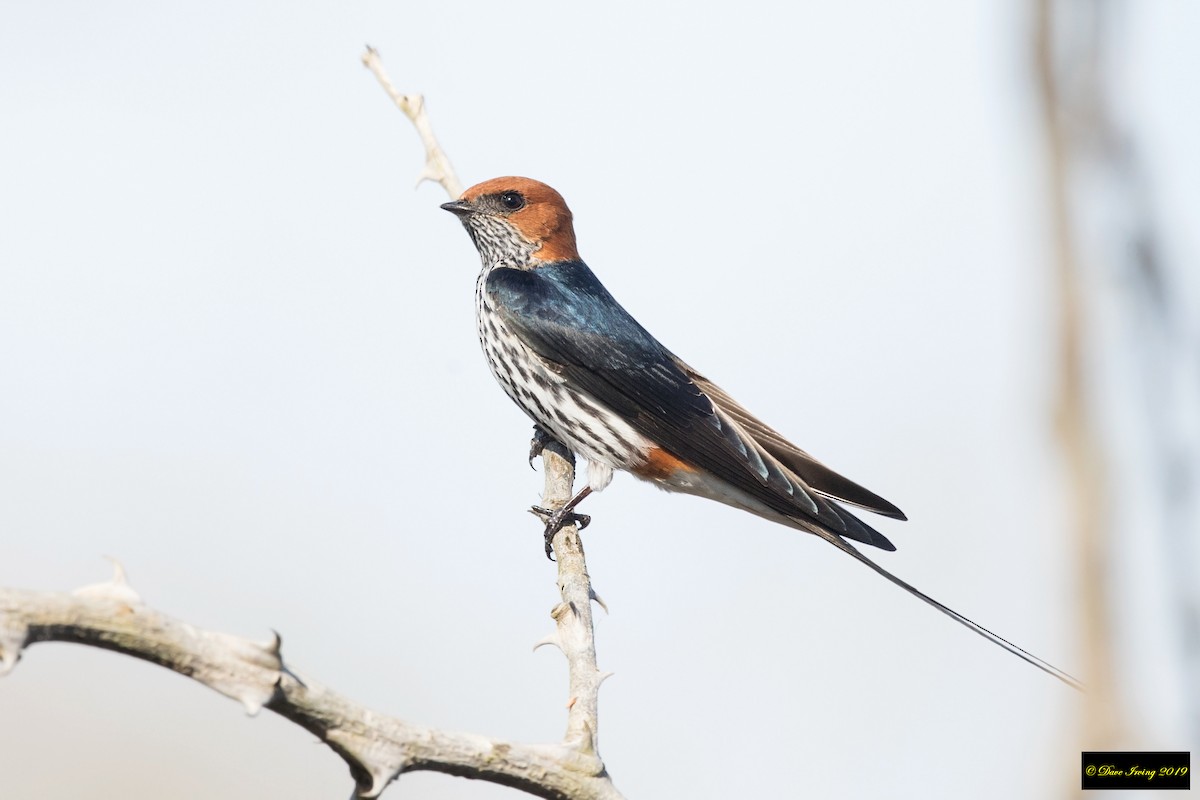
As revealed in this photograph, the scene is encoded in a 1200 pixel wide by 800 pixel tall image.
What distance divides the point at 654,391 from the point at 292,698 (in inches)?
131

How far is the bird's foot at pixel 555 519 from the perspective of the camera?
15.1 feet

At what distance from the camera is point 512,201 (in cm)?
554

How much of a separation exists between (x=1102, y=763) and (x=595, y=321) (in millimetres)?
4416

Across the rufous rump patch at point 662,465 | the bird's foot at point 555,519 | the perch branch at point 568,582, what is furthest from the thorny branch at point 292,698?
the rufous rump patch at point 662,465

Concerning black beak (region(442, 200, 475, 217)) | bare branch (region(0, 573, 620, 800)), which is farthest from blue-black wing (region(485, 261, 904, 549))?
bare branch (region(0, 573, 620, 800))

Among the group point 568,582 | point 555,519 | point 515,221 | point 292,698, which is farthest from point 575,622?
point 515,221

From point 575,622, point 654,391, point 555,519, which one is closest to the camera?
point 575,622

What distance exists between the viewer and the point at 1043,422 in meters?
0.86

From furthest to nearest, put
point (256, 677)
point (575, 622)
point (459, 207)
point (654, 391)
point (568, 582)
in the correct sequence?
point (459, 207) < point (654, 391) < point (568, 582) < point (575, 622) < point (256, 677)

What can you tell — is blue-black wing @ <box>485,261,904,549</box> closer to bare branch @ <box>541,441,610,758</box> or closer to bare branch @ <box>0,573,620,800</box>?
bare branch @ <box>541,441,610,758</box>

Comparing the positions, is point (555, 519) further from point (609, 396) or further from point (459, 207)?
point (459, 207)

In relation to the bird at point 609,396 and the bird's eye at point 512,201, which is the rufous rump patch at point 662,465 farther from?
the bird's eye at point 512,201

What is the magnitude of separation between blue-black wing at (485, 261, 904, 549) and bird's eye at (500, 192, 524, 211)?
0.31 metres

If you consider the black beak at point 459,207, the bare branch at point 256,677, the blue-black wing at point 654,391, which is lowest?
the bare branch at point 256,677
